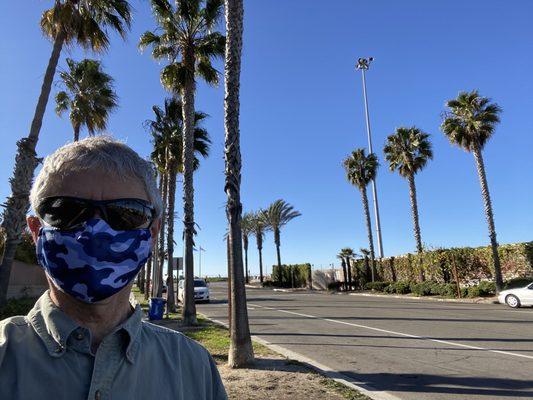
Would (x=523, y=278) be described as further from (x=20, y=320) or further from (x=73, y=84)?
(x=20, y=320)

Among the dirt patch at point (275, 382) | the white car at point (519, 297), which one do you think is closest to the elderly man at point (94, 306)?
the dirt patch at point (275, 382)

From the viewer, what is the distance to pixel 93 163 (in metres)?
1.71

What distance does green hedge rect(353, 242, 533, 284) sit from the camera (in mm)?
28134

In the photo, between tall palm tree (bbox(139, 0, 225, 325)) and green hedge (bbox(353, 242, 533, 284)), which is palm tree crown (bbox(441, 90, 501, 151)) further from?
tall palm tree (bbox(139, 0, 225, 325))

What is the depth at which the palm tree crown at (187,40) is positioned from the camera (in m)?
16.8

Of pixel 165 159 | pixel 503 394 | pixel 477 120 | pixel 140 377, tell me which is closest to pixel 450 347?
pixel 503 394

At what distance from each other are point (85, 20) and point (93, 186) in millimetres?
13786

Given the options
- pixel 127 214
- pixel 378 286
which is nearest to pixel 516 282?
pixel 378 286

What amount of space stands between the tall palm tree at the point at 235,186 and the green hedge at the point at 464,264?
2392 centimetres

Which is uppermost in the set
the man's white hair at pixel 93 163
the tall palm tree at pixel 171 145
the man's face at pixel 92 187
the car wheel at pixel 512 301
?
the tall palm tree at pixel 171 145

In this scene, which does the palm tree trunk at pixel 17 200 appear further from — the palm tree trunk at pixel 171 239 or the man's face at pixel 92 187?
the palm tree trunk at pixel 171 239

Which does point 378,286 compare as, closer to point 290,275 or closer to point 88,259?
point 290,275

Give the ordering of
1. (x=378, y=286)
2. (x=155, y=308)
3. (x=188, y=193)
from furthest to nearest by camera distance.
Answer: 1. (x=378, y=286)
2. (x=155, y=308)
3. (x=188, y=193)

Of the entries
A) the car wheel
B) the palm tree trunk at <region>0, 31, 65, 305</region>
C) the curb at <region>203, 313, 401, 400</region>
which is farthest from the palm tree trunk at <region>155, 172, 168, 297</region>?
the car wheel
